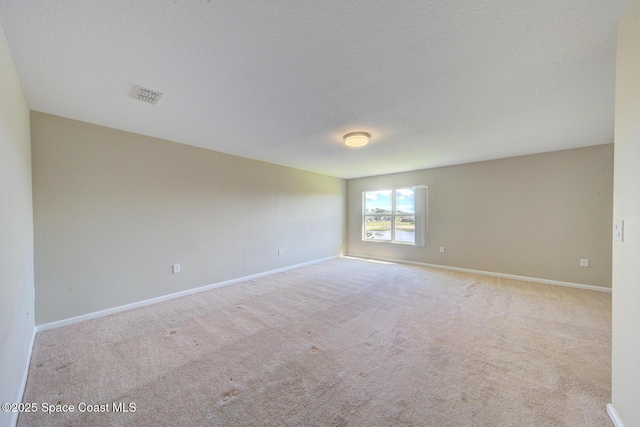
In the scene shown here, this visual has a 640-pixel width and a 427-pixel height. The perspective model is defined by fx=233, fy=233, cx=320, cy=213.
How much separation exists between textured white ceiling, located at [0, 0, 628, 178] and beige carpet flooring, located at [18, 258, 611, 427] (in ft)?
7.23

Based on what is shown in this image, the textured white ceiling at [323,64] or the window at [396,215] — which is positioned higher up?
the textured white ceiling at [323,64]

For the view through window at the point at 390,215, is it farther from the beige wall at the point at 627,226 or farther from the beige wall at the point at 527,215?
the beige wall at the point at 627,226

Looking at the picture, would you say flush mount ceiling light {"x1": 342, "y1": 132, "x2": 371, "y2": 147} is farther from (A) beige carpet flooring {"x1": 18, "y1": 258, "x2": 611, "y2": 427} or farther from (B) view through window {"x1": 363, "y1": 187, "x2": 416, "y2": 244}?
(B) view through window {"x1": 363, "y1": 187, "x2": 416, "y2": 244}

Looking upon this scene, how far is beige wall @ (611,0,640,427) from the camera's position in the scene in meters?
1.12

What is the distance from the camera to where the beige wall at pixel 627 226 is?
1119 millimetres

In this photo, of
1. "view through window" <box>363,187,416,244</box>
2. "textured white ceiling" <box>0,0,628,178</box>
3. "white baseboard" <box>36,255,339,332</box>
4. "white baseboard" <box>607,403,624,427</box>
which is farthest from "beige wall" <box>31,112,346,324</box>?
"white baseboard" <box>607,403,624,427</box>

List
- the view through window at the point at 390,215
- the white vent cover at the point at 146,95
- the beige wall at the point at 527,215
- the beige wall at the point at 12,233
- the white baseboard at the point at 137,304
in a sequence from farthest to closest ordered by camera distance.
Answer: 1. the view through window at the point at 390,215
2. the beige wall at the point at 527,215
3. the white baseboard at the point at 137,304
4. the white vent cover at the point at 146,95
5. the beige wall at the point at 12,233

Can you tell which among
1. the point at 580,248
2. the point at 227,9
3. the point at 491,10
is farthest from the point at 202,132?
the point at 580,248

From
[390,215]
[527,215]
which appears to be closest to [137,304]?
[390,215]

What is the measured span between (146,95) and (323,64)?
1.61m

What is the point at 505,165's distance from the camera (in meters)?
4.21

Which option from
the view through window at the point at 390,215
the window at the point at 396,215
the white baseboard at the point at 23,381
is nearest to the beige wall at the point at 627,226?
the white baseboard at the point at 23,381

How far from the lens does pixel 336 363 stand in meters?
1.85

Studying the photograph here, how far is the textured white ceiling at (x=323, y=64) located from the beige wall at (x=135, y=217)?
0.37m
